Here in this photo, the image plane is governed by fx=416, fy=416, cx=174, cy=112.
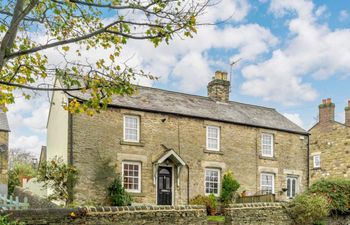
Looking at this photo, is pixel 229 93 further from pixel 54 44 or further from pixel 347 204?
pixel 54 44

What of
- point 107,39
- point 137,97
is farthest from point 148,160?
point 107,39

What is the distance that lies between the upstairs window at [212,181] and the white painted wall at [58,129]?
8549 mm

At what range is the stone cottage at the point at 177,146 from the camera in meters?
21.6

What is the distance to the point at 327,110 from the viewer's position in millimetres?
34844

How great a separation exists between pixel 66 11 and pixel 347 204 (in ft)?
52.6

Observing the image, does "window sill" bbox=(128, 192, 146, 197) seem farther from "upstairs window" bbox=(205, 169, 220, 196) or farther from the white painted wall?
"upstairs window" bbox=(205, 169, 220, 196)

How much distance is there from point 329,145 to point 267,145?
390 inches

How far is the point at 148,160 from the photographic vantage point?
23078 mm

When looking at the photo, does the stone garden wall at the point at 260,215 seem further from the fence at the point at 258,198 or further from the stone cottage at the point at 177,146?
the stone cottage at the point at 177,146

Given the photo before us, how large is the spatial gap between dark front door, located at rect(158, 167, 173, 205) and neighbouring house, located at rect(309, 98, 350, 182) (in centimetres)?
1644

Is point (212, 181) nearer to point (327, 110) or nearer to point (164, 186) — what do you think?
point (164, 186)

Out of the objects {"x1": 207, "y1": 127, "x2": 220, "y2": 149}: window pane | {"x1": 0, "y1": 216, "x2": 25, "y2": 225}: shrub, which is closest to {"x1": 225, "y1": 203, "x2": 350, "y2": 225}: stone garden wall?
{"x1": 207, "y1": 127, "x2": 220, "y2": 149}: window pane

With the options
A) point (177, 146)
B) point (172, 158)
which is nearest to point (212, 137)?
point (177, 146)

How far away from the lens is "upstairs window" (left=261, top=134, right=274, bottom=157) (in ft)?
89.8
